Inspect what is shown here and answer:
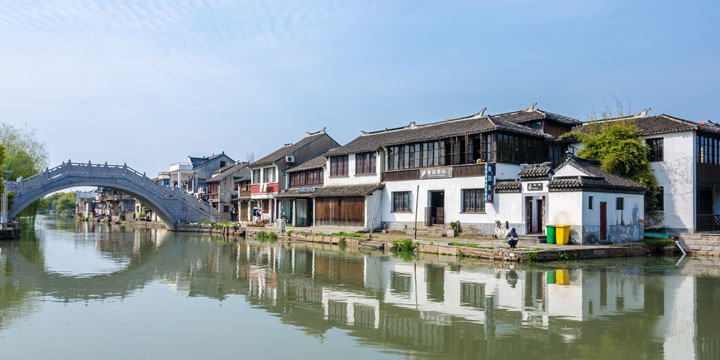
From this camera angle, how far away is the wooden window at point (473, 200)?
82.5ft

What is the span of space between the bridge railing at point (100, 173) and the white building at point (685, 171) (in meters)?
33.2

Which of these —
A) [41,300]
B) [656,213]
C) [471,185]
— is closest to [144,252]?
[41,300]

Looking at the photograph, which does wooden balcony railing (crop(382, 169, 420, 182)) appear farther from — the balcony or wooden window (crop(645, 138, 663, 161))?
the balcony

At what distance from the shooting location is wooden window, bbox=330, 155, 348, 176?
3388 centimetres

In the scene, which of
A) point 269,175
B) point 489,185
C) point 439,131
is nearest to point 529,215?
point 489,185

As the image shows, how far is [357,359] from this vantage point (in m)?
7.36

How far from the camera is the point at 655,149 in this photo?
84.1 feet

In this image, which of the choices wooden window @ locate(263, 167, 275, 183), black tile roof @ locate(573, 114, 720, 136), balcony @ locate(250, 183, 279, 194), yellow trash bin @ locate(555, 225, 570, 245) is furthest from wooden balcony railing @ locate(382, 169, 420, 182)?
wooden window @ locate(263, 167, 275, 183)

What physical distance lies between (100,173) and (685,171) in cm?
3612

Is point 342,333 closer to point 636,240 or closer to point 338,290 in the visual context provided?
point 338,290

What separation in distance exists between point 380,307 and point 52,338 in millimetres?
5760

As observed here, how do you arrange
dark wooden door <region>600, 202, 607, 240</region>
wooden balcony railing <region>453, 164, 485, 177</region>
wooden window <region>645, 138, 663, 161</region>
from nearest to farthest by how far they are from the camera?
1. dark wooden door <region>600, 202, 607, 240</region>
2. wooden balcony railing <region>453, 164, 485, 177</region>
3. wooden window <region>645, 138, 663, 161</region>

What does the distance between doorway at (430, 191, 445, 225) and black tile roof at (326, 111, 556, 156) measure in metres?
3.00

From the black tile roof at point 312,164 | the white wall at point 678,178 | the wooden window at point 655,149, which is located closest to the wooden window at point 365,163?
the black tile roof at point 312,164
